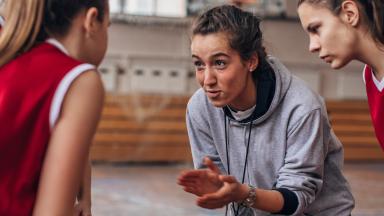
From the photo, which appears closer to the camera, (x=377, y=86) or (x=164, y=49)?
(x=377, y=86)

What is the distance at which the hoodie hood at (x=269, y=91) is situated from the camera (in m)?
2.09

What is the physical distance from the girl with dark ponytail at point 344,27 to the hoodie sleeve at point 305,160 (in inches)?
7.1

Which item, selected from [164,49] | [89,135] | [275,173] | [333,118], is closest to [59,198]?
[89,135]

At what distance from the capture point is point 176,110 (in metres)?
8.38

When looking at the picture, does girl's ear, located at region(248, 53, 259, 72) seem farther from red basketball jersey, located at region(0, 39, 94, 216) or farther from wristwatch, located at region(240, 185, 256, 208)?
red basketball jersey, located at region(0, 39, 94, 216)

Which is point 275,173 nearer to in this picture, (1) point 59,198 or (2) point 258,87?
(2) point 258,87

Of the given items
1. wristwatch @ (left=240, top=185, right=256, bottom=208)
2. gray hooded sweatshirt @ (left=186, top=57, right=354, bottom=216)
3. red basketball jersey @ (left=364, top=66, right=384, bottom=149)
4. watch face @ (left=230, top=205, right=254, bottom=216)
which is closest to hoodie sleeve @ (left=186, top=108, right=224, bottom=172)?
gray hooded sweatshirt @ (left=186, top=57, right=354, bottom=216)

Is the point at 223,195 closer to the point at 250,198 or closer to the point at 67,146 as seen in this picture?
the point at 250,198

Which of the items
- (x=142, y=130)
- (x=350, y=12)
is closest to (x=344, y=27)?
(x=350, y=12)

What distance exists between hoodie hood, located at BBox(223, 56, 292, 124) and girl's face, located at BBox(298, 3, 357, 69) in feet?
0.42

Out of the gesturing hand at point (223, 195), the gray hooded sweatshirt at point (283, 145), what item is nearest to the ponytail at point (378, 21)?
the gray hooded sweatshirt at point (283, 145)

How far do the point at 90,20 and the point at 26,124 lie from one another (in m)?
0.27

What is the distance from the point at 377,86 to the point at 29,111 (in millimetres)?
1134

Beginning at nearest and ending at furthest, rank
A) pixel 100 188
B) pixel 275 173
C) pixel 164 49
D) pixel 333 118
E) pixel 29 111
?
pixel 29 111 < pixel 275 173 < pixel 100 188 < pixel 164 49 < pixel 333 118
